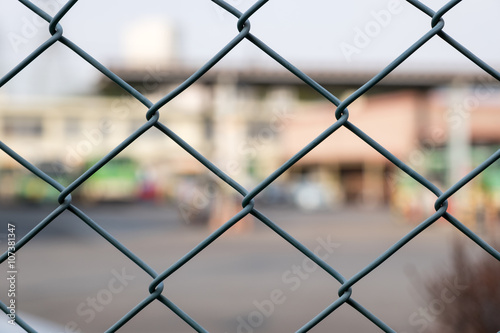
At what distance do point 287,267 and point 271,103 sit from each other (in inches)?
Answer: 923

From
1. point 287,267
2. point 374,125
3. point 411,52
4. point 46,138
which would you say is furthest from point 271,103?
point 411,52

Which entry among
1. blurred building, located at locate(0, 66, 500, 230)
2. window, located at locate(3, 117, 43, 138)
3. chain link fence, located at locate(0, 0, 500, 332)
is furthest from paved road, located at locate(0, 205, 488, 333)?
window, located at locate(3, 117, 43, 138)

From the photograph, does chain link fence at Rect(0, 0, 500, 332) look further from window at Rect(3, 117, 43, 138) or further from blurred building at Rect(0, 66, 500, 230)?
window at Rect(3, 117, 43, 138)

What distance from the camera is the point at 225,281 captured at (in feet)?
25.6

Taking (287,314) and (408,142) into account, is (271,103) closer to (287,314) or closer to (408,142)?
(408,142)

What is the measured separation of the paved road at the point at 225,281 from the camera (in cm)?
542

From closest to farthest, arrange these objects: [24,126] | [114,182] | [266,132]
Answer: [114,182] → [266,132] → [24,126]

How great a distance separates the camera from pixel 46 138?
29.6 m

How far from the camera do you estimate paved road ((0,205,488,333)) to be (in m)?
5.42

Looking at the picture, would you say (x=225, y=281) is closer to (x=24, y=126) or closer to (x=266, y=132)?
(x=266, y=132)

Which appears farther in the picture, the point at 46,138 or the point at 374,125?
the point at 46,138

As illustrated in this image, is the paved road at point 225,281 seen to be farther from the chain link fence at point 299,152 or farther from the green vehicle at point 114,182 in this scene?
the green vehicle at point 114,182

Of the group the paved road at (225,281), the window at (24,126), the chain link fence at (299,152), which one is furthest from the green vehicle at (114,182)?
the chain link fence at (299,152)

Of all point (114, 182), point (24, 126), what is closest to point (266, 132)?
point (114, 182)
